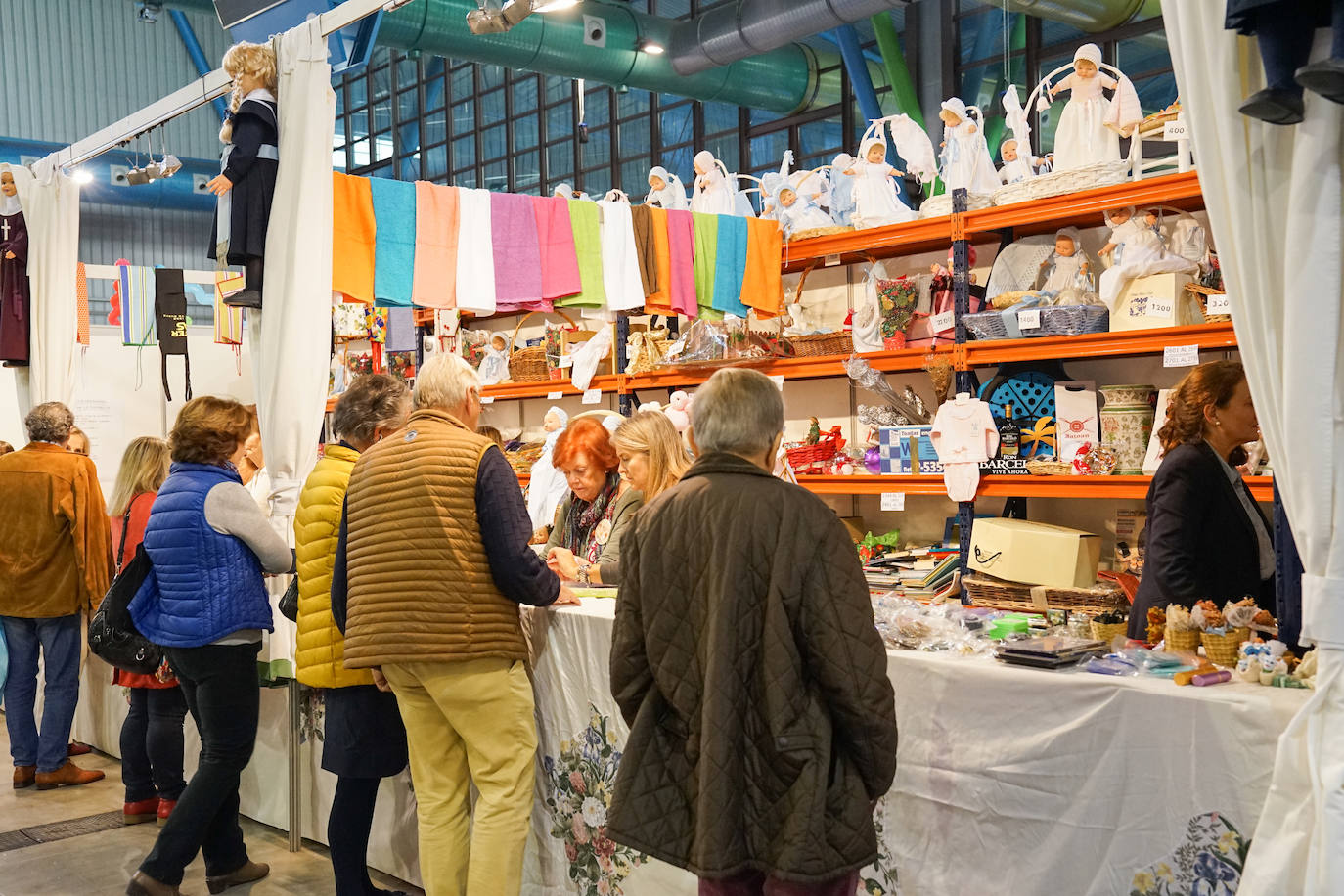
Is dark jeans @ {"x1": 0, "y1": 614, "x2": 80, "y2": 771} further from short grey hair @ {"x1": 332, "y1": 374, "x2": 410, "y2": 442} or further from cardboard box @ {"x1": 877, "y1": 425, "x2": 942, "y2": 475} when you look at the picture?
cardboard box @ {"x1": 877, "y1": 425, "x2": 942, "y2": 475}

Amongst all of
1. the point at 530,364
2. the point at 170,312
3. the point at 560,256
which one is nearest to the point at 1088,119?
the point at 560,256

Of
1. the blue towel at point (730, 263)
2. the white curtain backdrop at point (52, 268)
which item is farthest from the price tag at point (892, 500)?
the white curtain backdrop at point (52, 268)

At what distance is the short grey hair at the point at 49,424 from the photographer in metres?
5.36

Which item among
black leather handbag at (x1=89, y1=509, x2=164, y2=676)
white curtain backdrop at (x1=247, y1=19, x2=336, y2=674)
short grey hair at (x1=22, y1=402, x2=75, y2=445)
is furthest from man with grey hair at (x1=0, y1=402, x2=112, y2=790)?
white curtain backdrop at (x1=247, y1=19, x2=336, y2=674)

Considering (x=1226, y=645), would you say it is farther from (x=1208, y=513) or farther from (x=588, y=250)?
(x=588, y=250)

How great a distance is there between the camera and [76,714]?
20.6 feet

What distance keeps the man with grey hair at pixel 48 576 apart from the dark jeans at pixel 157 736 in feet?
2.80

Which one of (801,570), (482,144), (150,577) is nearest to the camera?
(801,570)

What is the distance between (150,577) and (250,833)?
4.35 feet

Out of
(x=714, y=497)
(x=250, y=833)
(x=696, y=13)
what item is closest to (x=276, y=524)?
(x=250, y=833)

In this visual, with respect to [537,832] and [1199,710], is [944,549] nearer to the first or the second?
[537,832]

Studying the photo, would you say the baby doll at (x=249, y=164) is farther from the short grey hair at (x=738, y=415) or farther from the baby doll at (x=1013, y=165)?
the baby doll at (x=1013, y=165)

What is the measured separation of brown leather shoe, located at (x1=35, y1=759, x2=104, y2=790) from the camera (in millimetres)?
5344

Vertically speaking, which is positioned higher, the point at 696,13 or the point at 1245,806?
the point at 696,13
